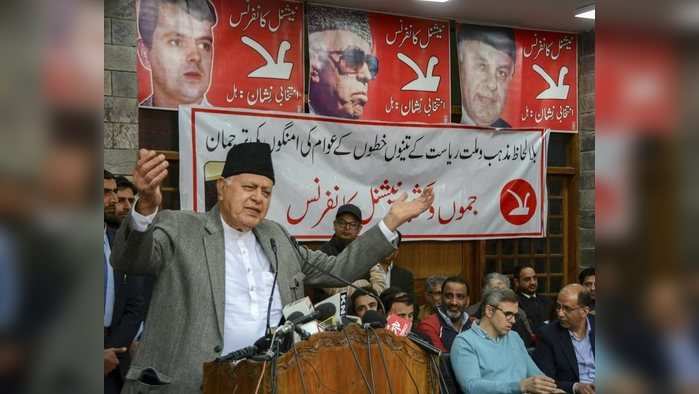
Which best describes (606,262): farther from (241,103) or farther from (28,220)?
(241,103)

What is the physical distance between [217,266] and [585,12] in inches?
194

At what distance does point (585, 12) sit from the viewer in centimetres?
627

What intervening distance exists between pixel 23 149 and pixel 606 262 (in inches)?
11.2

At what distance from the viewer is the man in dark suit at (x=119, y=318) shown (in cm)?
330

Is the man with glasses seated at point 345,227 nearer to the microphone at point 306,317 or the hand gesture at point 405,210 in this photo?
the hand gesture at point 405,210

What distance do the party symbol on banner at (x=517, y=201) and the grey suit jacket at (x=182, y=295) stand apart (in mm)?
4385

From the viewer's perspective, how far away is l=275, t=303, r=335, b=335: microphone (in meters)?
1.85

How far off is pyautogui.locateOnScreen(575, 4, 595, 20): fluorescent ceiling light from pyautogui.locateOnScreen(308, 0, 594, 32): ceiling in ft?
0.15

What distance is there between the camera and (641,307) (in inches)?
13.9

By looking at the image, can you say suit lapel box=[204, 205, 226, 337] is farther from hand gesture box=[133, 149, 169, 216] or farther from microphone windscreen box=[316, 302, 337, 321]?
hand gesture box=[133, 149, 169, 216]

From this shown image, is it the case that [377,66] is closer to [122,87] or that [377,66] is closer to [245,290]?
[122,87]

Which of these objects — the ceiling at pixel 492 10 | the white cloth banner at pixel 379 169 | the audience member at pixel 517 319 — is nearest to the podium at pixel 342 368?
the audience member at pixel 517 319

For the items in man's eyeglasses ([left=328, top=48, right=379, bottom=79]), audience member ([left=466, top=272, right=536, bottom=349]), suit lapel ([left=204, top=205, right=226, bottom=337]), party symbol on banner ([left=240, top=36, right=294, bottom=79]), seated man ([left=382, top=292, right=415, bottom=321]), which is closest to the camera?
suit lapel ([left=204, top=205, right=226, bottom=337])

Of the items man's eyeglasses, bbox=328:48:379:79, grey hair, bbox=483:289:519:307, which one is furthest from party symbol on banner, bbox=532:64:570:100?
grey hair, bbox=483:289:519:307
